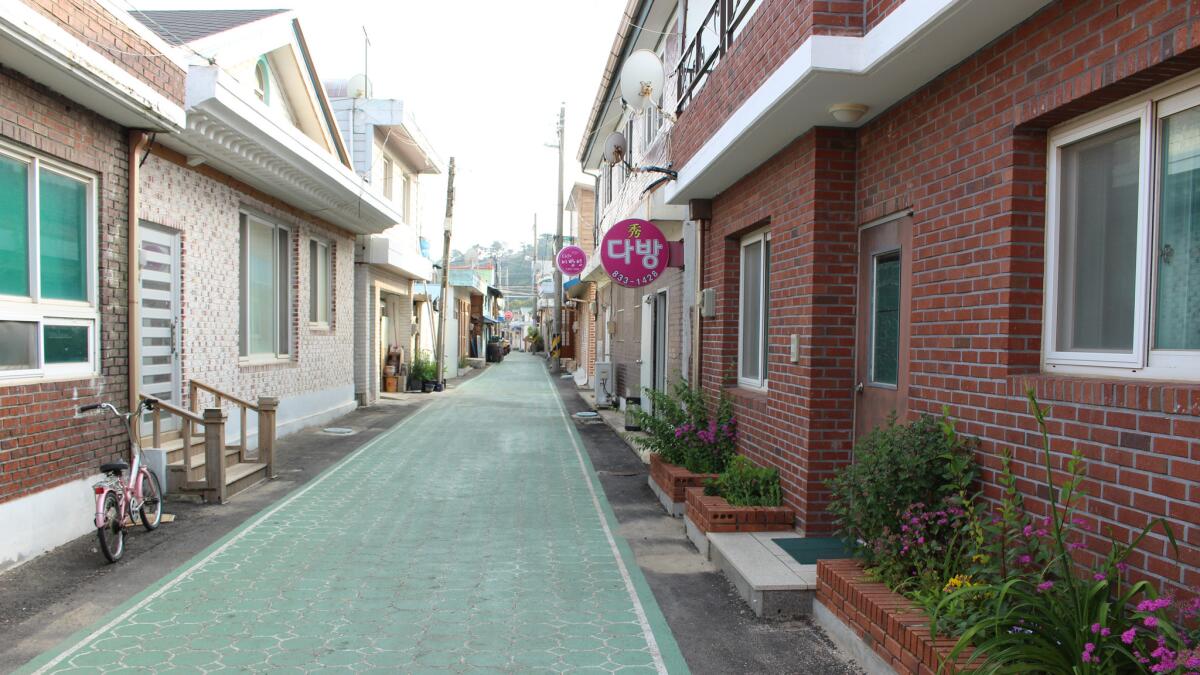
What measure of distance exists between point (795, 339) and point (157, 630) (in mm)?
4440

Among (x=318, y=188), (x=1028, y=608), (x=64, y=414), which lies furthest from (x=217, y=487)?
(x=1028, y=608)

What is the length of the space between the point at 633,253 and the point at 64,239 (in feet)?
18.5

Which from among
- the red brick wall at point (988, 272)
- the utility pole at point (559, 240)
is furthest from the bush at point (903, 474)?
the utility pole at point (559, 240)

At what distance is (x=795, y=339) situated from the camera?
18.8ft

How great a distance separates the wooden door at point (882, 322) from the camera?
494 centimetres

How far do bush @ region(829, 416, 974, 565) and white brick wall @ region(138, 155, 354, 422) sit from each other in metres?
7.23

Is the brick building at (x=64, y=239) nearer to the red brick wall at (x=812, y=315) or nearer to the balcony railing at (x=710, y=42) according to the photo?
the balcony railing at (x=710, y=42)

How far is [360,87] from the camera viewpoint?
17812 millimetres

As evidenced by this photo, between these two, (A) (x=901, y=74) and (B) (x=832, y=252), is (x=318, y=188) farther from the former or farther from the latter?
(A) (x=901, y=74)

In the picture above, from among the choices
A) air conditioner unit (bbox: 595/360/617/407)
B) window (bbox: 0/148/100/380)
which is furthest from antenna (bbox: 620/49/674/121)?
air conditioner unit (bbox: 595/360/617/407)

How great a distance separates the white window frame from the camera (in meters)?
10.8

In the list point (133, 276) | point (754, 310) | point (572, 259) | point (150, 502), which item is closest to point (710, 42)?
point (754, 310)

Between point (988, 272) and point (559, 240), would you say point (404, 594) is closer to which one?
point (988, 272)

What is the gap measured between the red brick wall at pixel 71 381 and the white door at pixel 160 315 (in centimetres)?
143
